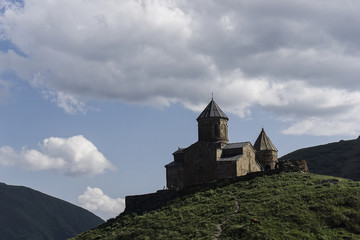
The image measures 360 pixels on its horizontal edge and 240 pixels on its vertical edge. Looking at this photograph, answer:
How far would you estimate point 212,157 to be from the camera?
40.9m

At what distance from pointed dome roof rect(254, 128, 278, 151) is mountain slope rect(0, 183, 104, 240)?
8201 centimetres

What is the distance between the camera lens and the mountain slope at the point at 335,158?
7844 centimetres

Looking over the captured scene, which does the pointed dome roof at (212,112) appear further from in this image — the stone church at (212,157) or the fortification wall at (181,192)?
the fortification wall at (181,192)

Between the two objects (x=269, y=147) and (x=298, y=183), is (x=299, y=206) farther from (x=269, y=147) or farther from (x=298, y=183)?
(x=269, y=147)

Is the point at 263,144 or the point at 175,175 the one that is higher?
the point at 263,144

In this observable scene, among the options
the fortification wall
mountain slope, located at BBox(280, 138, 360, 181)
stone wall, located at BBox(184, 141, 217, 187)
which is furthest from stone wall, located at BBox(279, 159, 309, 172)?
mountain slope, located at BBox(280, 138, 360, 181)

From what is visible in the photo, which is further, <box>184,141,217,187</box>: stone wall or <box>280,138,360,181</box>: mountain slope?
<box>280,138,360,181</box>: mountain slope

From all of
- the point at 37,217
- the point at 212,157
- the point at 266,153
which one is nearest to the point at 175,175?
the point at 212,157

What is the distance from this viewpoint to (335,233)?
78.1ft

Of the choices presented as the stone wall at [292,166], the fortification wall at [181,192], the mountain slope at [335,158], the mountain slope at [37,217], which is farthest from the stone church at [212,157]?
the mountain slope at [37,217]

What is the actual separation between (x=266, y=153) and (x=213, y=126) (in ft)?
21.7

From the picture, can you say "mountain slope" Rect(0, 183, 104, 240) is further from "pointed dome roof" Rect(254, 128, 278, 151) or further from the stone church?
"pointed dome roof" Rect(254, 128, 278, 151)

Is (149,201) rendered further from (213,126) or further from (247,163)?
(213,126)

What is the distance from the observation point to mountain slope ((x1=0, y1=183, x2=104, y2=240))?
114188mm
